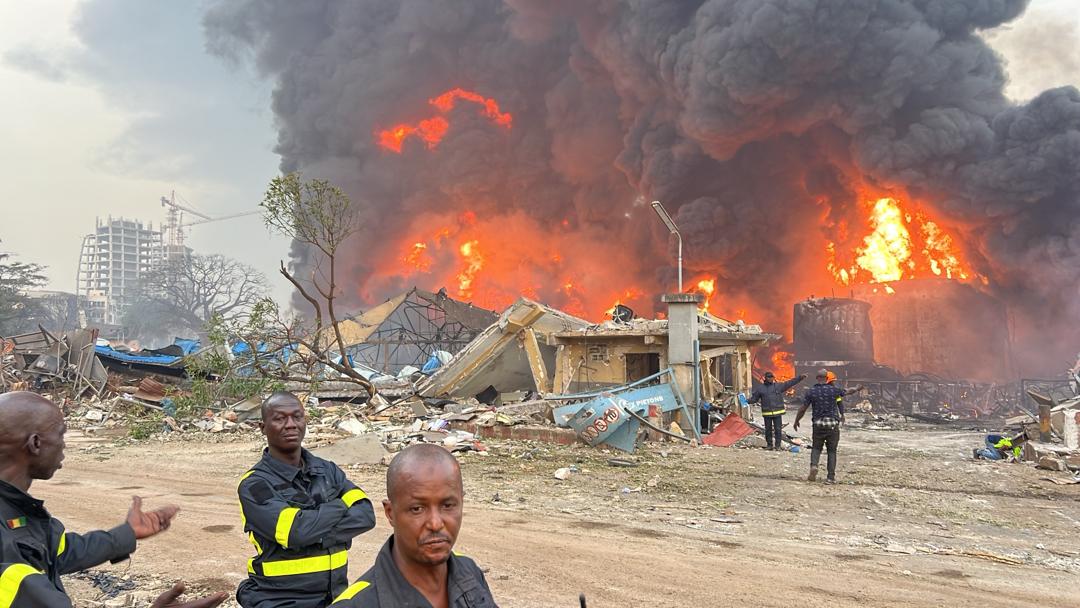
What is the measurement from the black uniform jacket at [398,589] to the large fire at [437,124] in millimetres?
46614

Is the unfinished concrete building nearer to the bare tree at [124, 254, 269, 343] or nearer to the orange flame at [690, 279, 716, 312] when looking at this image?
the bare tree at [124, 254, 269, 343]

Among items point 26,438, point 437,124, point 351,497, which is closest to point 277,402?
point 351,497

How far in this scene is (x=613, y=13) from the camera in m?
Answer: 39.7

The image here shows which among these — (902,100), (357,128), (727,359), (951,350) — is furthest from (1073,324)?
(357,128)

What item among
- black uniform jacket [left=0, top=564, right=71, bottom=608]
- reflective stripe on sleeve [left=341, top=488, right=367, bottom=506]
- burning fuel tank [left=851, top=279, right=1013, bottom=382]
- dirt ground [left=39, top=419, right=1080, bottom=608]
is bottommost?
dirt ground [left=39, top=419, right=1080, bottom=608]

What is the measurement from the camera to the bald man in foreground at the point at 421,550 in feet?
5.78

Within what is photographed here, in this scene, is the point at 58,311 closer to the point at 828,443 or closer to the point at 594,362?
the point at 594,362

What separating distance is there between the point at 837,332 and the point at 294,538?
2912cm

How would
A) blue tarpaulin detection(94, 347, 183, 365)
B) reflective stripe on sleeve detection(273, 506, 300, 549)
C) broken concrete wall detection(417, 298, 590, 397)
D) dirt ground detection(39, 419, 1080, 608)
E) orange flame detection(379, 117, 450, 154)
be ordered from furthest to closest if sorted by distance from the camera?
orange flame detection(379, 117, 450, 154) < blue tarpaulin detection(94, 347, 183, 365) < broken concrete wall detection(417, 298, 590, 397) < dirt ground detection(39, 419, 1080, 608) < reflective stripe on sleeve detection(273, 506, 300, 549)

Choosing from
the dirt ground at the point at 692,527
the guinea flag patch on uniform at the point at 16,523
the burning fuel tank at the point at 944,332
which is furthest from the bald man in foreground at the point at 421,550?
the burning fuel tank at the point at 944,332

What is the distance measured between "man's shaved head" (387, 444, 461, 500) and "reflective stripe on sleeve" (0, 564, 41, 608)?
0.99 m

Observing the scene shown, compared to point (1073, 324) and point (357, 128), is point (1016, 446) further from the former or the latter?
point (357, 128)

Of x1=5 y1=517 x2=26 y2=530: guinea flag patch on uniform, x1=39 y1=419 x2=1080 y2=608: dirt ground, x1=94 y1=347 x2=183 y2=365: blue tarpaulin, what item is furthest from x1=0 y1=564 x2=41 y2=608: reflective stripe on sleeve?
x1=94 y1=347 x2=183 y2=365: blue tarpaulin

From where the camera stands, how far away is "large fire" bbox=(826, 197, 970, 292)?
31.0 m
